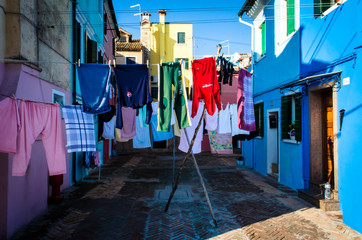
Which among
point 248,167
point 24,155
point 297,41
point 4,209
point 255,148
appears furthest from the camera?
point 248,167

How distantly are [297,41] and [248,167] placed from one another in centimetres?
818

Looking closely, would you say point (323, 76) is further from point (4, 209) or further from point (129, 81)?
point (4, 209)

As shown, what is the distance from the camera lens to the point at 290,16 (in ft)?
31.7

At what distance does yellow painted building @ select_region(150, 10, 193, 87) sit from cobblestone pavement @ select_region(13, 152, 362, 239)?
1988cm

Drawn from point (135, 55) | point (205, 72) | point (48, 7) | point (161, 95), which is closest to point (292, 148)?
point (205, 72)

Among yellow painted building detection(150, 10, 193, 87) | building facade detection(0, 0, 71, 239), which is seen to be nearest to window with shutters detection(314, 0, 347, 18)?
building facade detection(0, 0, 71, 239)

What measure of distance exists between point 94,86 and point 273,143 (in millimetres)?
8880

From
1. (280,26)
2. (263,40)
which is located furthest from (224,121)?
(263,40)

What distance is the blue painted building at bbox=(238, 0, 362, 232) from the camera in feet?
19.7

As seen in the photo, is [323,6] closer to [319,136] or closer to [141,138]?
[319,136]

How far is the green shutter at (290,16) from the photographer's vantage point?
372 inches

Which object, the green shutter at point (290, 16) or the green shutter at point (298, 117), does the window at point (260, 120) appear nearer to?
the green shutter at point (298, 117)

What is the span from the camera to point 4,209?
5.05 metres

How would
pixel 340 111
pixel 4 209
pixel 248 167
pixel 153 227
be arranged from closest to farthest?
pixel 4 209, pixel 153 227, pixel 340 111, pixel 248 167
